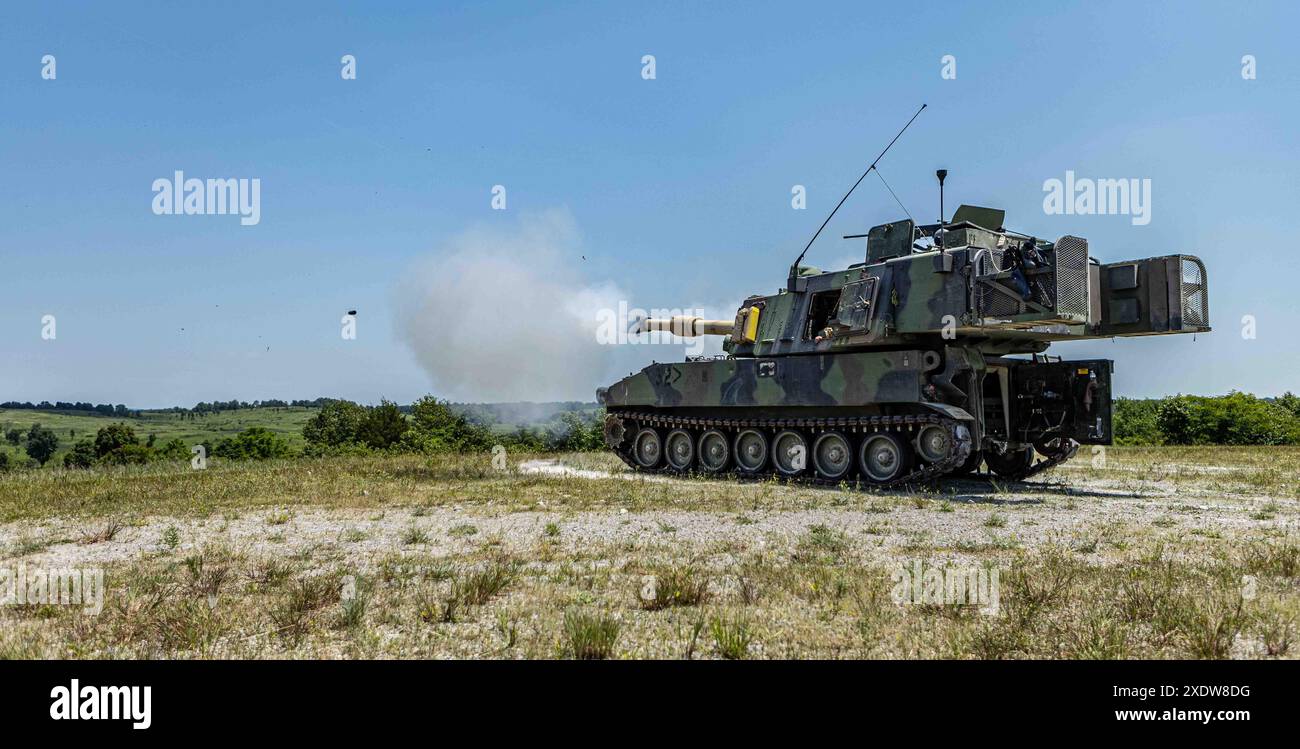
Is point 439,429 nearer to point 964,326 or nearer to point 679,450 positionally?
point 679,450

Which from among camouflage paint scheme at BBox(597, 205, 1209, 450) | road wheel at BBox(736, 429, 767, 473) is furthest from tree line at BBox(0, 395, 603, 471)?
camouflage paint scheme at BBox(597, 205, 1209, 450)

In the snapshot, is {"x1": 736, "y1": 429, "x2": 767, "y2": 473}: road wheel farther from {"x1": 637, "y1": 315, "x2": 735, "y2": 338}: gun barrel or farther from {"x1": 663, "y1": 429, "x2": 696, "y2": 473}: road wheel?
{"x1": 637, "y1": 315, "x2": 735, "y2": 338}: gun barrel

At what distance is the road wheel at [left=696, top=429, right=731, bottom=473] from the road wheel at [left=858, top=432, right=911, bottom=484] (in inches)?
139

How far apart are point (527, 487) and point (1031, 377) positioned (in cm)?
976

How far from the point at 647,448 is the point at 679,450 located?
1.21m

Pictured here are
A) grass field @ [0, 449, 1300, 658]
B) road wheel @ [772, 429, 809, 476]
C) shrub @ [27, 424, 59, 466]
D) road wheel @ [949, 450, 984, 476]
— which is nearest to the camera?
grass field @ [0, 449, 1300, 658]

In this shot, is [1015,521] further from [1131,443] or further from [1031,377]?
[1131,443]

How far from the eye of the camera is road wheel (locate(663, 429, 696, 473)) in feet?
68.0

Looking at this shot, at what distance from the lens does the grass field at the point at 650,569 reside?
5.44 meters

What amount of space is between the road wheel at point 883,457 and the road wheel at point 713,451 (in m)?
3.53

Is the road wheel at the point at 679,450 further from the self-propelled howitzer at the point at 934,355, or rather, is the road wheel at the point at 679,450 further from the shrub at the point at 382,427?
the shrub at the point at 382,427

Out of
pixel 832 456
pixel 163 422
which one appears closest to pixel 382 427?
pixel 832 456
